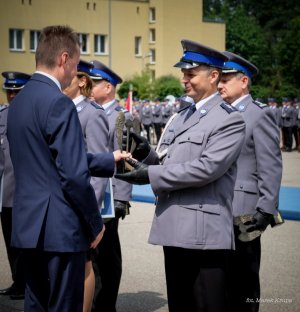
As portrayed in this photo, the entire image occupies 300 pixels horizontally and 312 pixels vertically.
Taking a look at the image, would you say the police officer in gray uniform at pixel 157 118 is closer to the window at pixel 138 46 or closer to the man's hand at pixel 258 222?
the man's hand at pixel 258 222

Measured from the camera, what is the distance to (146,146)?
4938mm

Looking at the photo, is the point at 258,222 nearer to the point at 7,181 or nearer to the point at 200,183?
the point at 200,183

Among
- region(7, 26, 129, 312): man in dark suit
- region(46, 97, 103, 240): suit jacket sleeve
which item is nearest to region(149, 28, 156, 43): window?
region(7, 26, 129, 312): man in dark suit

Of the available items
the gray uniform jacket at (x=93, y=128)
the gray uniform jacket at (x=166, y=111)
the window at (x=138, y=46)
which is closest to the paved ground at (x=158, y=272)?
the gray uniform jacket at (x=93, y=128)

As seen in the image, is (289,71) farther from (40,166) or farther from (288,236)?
(40,166)

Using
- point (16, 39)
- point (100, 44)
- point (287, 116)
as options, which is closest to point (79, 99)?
point (287, 116)

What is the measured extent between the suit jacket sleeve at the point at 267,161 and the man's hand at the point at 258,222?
0.04 m

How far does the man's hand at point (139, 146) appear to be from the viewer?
4.88 meters

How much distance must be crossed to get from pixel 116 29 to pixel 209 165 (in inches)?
2617

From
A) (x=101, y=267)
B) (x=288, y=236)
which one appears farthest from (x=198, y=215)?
(x=288, y=236)

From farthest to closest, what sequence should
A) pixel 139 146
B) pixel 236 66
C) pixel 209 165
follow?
pixel 236 66, pixel 139 146, pixel 209 165

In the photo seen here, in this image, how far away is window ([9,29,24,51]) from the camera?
210ft

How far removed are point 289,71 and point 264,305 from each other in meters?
64.6

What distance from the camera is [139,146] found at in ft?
16.3
